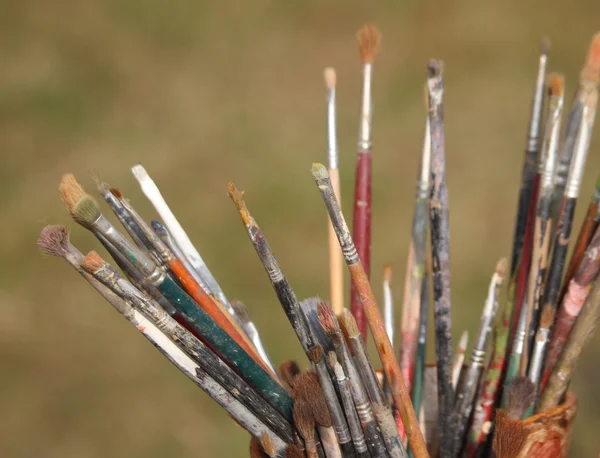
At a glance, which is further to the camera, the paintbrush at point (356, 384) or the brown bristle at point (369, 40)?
the brown bristle at point (369, 40)

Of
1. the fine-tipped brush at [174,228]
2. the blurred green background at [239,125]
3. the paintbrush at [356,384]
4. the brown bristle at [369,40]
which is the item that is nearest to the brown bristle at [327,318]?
the paintbrush at [356,384]

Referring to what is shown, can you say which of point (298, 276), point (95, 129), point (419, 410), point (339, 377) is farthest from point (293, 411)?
point (95, 129)

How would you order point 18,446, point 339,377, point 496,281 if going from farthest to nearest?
point 18,446, point 496,281, point 339,377

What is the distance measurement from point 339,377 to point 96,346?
0.68 m

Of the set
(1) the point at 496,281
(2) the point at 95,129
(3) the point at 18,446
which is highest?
(2) the point at 95,129

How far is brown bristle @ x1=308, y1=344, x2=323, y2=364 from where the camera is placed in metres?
0.38

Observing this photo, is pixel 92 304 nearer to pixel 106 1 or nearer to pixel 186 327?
pixel 106 1

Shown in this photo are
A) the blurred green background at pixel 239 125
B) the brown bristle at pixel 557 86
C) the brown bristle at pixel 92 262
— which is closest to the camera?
the brown bristle at pixel 92 262

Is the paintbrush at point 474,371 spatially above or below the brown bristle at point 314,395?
above

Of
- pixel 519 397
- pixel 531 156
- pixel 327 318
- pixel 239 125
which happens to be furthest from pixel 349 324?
pixel 239 125

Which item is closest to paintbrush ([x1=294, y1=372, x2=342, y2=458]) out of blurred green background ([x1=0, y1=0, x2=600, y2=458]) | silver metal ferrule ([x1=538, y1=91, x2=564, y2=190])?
silver metal ferrule ([x1=538, y1=91, x2=564, y2=190])

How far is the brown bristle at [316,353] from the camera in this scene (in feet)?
1.24

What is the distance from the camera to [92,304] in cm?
101

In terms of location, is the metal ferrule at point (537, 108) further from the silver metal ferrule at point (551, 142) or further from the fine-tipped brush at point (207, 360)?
the fine-tipped brush at point (207, 360)
